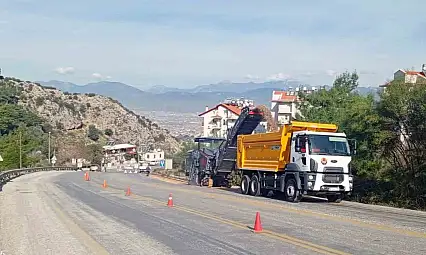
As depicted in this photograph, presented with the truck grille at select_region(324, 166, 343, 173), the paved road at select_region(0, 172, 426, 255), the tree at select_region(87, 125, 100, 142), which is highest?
the tree at select_region(87, 125, 100, 142)

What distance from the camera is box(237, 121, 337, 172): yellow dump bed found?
28.9m

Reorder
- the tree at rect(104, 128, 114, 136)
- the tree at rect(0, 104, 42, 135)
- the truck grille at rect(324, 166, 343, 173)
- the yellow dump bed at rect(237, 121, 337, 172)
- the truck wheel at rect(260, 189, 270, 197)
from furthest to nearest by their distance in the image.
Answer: the tree at rect(104, 128, 114, 136), the tree at rect(0, 104, 42, 135), the truck wheel at rect(260, 189, 270, 197), the yellow dump bed at rect(237, 121, 337, 172), the truck grille at rect(324, 166, 343, 173)

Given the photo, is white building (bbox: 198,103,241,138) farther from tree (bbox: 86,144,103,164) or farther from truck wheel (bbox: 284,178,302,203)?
truck wheel (bbox: 284,178,302,203)

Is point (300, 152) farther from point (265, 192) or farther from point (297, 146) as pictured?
point (265, 192)

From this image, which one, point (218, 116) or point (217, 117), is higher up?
point (218, 116)

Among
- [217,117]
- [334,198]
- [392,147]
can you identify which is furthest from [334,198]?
[217,117]

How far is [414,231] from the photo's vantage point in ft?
52.7

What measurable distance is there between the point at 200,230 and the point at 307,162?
11768 millimetres

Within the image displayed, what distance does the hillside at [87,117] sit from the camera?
148375 mm

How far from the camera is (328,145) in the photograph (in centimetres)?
2722

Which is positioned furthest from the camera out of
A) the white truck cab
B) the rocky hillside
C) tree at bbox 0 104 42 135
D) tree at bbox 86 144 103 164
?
the rocky hillside

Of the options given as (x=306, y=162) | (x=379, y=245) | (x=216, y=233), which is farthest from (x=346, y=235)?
(x=306, y=162)

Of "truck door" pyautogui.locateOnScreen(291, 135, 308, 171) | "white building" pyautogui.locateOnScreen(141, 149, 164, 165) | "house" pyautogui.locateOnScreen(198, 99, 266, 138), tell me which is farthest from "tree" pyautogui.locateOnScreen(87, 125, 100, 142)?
"truck door" pyautogui.locateOnScreen(291, 135, 308, 171)

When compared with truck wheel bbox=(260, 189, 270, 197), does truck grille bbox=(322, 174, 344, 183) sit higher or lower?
higher
